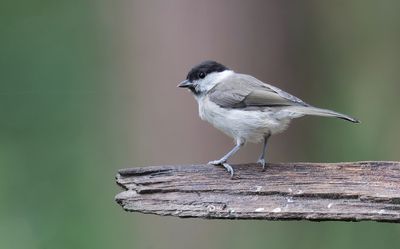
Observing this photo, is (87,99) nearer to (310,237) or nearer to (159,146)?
(159,146)

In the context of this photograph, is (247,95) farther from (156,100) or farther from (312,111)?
(156,100)

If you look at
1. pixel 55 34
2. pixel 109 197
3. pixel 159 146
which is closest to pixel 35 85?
pixel 55 34

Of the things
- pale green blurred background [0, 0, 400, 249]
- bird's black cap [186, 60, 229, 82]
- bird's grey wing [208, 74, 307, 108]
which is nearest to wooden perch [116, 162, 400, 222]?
bird's grey wing [208, 74, 307, 108]

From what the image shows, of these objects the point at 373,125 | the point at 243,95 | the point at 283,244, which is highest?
the point at 243,95

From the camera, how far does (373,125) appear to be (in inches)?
262

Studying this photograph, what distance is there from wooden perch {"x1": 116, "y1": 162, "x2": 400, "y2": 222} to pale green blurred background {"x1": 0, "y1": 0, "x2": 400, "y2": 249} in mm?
1842

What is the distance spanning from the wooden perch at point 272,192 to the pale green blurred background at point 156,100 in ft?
6.04

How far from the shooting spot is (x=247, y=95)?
4.17m

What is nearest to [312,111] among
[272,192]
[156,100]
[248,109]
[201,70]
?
[248,109]

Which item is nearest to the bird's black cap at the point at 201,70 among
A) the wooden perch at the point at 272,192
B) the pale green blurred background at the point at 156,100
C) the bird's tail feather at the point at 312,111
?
the bird's tail feather at the point at 312,111

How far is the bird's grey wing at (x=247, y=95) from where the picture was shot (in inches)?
159

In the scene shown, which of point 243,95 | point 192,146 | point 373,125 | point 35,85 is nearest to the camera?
point 243,95

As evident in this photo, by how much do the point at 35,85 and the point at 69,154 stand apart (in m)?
1.03

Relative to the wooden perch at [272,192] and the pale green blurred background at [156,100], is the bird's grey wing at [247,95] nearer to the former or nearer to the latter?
the wooden perch at [272,192]
